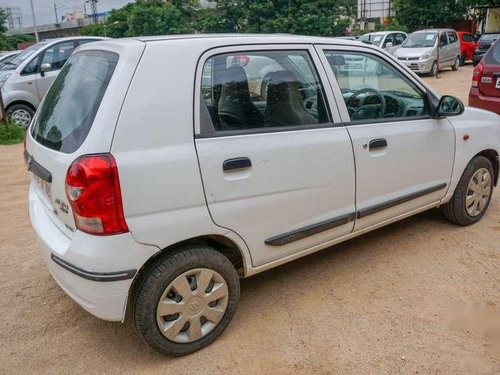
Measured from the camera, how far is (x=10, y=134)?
29.1 feet

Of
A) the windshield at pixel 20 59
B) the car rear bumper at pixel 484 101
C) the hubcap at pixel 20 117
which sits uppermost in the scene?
the windshield at pixel 20 59

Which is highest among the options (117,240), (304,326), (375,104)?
(375,104)

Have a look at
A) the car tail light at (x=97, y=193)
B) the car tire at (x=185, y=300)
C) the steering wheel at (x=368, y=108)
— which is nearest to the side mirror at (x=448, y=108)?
the steering wheel at (x=368, y=108)

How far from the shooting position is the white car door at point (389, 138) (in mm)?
3262

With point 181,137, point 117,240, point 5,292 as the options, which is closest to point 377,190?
point 181,137

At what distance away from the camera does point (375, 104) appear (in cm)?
356

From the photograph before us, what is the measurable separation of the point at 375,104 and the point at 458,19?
1220 inches

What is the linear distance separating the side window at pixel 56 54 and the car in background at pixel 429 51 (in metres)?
11.4

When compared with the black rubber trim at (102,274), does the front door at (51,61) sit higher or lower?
higher

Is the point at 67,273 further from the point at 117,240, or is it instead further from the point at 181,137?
the point at 181,137

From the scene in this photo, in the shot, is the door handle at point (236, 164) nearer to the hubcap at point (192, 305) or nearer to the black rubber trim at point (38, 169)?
the hubcap at point (192, 305)

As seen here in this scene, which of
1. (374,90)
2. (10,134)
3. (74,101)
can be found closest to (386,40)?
(10,134)

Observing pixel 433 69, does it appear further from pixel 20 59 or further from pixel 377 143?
pixel 377 143

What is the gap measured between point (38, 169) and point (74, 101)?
1.45 ft
